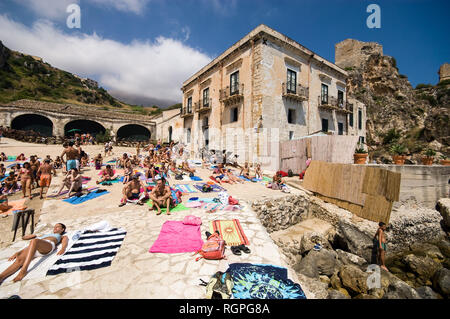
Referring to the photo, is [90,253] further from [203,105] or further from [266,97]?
[203,105]

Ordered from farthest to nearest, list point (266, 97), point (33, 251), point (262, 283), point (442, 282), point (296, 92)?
1. point (296, 92)
2. point (266, 97)
3. point (442, 282)
4. point (33, 251)
5. point (262, 283)

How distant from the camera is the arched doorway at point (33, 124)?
2320 cm

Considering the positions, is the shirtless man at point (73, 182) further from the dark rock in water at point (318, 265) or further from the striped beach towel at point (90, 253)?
the dark rock in water at point (318, 265)

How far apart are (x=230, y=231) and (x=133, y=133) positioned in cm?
3178

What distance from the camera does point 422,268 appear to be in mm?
6035

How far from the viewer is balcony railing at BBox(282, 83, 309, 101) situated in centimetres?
1413

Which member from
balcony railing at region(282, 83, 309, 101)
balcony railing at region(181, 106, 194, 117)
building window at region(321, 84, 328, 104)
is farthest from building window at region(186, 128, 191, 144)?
building window at region(321, 84, 328, 104)

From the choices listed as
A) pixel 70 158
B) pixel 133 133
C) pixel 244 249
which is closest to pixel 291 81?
pixel 244 249

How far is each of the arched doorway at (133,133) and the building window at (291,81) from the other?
2558cm

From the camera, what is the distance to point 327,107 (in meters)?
17.3

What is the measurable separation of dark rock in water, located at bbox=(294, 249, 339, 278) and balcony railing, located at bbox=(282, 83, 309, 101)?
11.9 metres

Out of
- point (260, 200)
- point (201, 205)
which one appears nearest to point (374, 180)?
point (260, 200)

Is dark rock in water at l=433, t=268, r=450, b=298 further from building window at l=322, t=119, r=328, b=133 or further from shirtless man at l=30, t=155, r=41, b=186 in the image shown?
shirtless man at l=30, t=155, r=41, b=186
